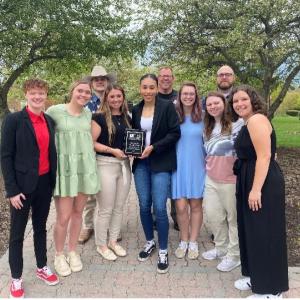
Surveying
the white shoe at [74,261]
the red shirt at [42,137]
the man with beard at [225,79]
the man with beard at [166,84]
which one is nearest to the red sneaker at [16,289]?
the white shoe at [74,261]

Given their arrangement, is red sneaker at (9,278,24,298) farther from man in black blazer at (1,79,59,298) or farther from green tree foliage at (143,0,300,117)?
green tree foliage at (143,0,300,117)

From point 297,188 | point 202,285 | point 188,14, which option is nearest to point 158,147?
point 202,285

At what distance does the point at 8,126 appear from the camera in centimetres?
395

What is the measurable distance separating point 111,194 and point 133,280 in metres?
0.98

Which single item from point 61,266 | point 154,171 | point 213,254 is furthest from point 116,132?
point 213,254

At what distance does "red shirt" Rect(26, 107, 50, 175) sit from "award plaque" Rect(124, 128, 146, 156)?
90 cm

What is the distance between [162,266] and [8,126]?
7.32 ft

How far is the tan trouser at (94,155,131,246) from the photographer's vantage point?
4.80 meters

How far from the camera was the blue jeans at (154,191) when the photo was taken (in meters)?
4.76

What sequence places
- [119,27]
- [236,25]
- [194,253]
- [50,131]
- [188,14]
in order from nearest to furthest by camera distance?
[50,131]
[194,253]
[236,25]
[188,14]
[119,27]

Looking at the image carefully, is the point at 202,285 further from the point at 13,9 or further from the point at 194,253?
the point at 13,9

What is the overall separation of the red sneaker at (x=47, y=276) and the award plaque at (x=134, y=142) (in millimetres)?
1490

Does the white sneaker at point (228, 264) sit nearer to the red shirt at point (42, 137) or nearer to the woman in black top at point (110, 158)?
the woman in black top at point (110, 158)

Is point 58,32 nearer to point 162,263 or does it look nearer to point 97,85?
point 97,85
